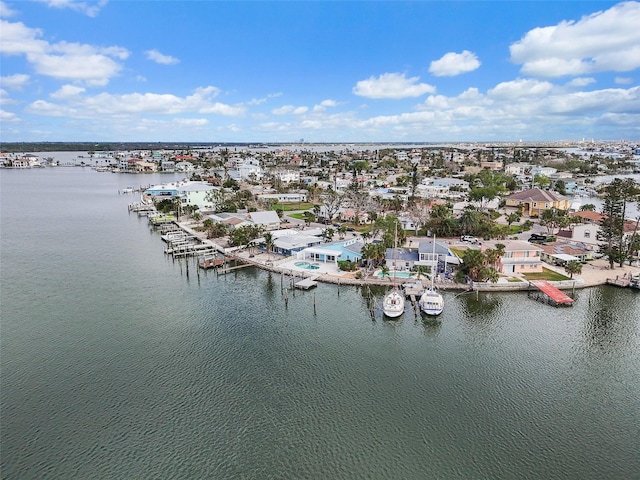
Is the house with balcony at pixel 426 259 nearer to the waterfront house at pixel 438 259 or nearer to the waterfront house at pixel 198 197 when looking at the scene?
the waterfront house at pixel 438 259

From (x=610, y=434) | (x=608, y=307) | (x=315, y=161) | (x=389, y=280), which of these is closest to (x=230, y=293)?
(x=389, y=280)

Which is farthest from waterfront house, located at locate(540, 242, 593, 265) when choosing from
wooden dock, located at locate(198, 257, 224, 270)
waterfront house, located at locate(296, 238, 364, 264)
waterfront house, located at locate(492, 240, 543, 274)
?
wooden dock, located at locate(198, 257, 224, 270)

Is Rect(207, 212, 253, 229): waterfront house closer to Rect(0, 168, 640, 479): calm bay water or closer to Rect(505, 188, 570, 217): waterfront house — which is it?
Rect(0, 168, 640, 479): calm bay water

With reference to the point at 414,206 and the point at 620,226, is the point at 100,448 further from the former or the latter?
the point at 414,206

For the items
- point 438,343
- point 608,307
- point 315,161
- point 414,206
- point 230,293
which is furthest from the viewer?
point 315,161

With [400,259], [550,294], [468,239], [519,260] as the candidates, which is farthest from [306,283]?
[468,239]

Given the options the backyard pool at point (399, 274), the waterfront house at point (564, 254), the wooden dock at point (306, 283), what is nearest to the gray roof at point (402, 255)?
the backyard pool at point (399, 274)

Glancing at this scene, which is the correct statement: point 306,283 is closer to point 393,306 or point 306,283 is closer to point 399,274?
point 399,274
